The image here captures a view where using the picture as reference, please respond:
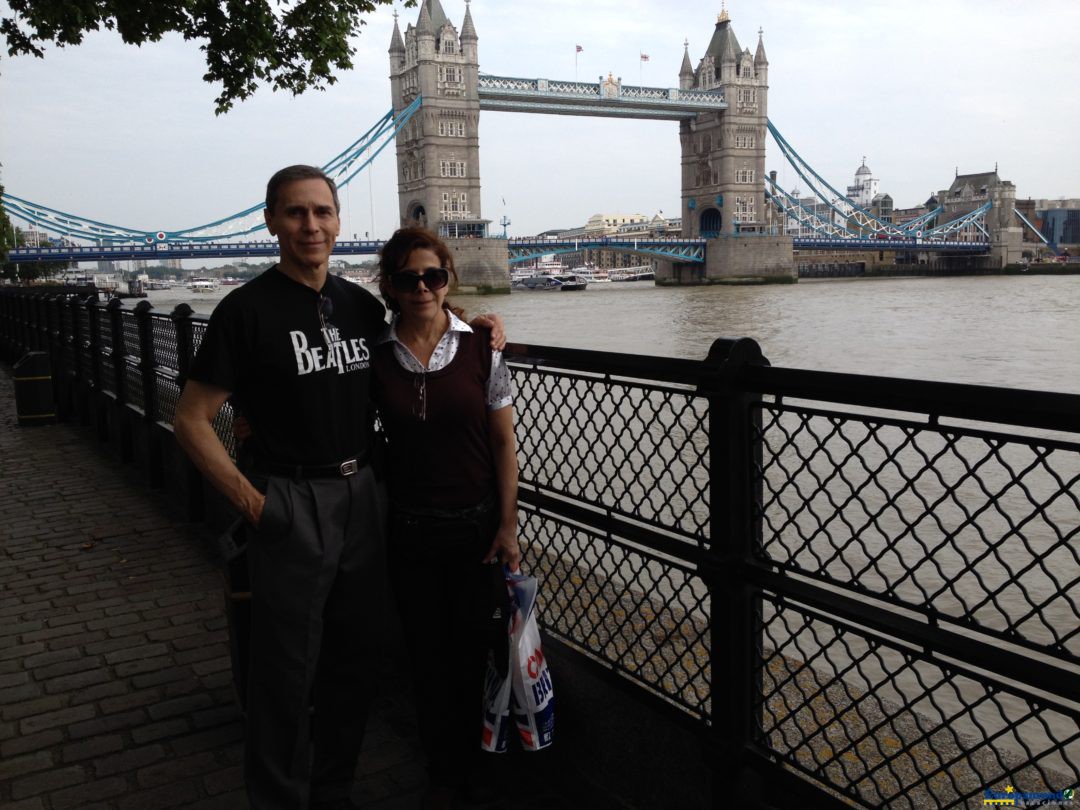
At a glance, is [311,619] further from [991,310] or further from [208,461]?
[991,310]

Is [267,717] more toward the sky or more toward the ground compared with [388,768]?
more toward the sky

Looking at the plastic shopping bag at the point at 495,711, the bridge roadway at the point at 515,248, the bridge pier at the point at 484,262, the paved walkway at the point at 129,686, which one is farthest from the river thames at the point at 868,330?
the bridge pier at the point at 484,262

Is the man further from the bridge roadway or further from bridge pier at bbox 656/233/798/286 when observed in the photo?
bridge pier at bbox 656/233/798/286

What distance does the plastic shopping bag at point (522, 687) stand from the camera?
2.11 metres

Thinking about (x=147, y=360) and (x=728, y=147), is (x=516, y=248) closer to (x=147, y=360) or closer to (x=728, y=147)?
(x=728, y=147)

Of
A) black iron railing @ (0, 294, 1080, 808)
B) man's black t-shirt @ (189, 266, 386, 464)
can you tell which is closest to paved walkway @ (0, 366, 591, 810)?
black iron railing @ (0, 294, 1080, 808)

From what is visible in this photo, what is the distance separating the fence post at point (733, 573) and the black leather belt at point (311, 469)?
749mm

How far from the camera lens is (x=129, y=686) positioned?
2.95m

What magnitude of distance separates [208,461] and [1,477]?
496 centimetres

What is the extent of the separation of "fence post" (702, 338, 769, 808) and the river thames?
7805 mm

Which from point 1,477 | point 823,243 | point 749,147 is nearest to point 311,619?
point 1,477

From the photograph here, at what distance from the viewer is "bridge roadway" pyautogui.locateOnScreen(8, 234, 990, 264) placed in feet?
140

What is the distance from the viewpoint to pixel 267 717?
81.4 inches

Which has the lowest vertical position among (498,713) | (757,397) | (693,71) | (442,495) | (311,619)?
(498,713)
